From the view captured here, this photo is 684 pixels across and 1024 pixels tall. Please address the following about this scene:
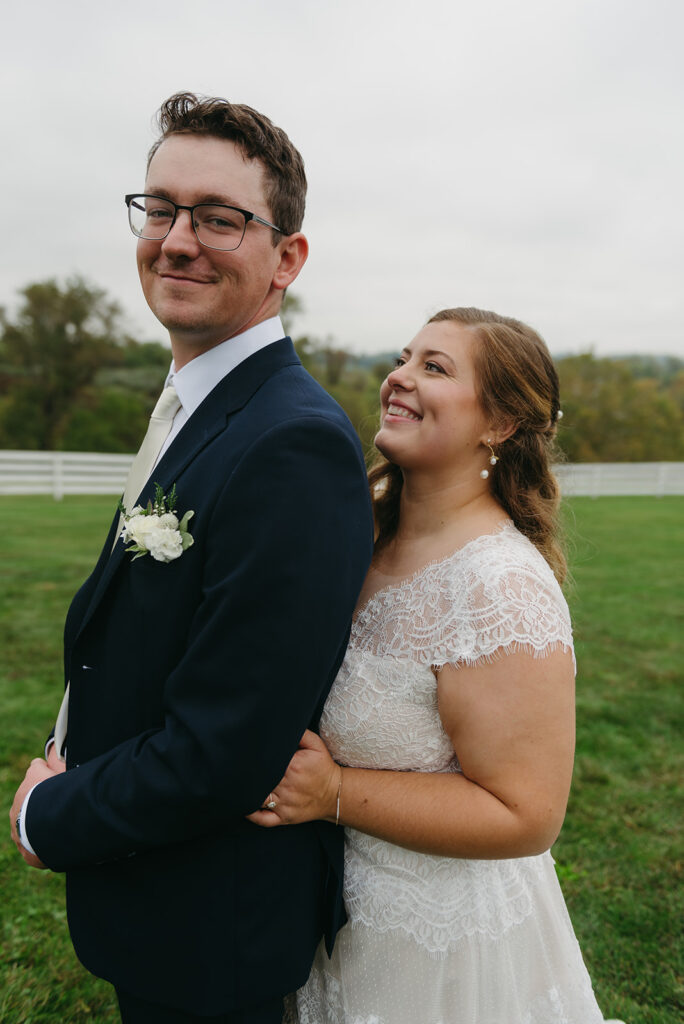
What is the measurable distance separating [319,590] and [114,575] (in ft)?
1.68

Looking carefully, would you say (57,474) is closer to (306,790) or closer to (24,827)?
(24,827)

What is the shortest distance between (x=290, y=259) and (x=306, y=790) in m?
1.35

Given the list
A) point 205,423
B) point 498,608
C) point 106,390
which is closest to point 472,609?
point 498,608

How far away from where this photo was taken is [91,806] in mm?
1607

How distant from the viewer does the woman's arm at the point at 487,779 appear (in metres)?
1.86

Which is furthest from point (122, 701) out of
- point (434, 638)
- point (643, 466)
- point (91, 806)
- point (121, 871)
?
point (643, 466)

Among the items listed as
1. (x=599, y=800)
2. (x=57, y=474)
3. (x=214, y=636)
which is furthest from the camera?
(x=57, y=474)

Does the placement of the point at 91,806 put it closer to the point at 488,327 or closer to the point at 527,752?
the point at 527,752

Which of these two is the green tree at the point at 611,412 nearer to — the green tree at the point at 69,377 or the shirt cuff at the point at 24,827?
the green tree at the point at 69,377

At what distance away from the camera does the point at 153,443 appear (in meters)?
1.96

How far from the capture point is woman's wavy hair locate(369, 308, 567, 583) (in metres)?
2.32

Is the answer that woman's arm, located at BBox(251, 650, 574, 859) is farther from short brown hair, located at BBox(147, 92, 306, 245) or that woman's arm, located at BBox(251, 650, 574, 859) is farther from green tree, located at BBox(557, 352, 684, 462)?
green tree, located at BBox(557, 352, 684, 462)

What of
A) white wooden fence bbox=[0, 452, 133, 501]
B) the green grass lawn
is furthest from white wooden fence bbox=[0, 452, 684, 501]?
the green grass lawn

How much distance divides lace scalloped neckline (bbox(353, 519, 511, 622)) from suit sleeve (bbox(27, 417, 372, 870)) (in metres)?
0.57
